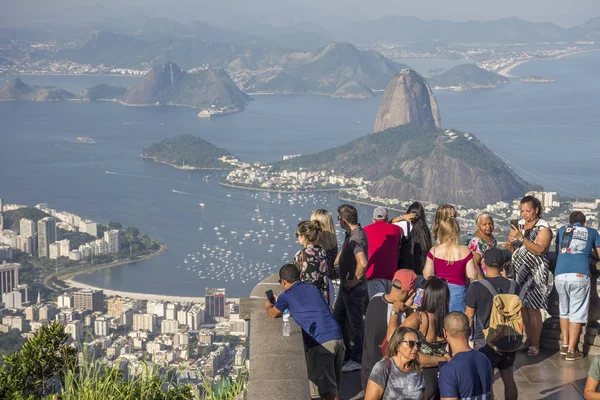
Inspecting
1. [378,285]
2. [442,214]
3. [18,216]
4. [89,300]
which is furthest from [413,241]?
[18,216]

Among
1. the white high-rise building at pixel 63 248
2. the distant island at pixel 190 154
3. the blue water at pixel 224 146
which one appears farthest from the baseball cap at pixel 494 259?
the distant island at pixel 190 154

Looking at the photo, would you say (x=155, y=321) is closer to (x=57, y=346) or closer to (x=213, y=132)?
(x=57, y=346)

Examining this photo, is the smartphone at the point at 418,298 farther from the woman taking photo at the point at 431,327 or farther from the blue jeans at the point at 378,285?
the blue jeans at the point at 378,285


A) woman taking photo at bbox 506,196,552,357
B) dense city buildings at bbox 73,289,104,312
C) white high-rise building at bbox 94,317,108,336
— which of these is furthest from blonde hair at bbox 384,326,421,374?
dense city buildings at bbox 73,289,104,312

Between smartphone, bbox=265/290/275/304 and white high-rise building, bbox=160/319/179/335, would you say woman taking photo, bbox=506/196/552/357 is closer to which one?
smartphone, bbox=265/290/275/304

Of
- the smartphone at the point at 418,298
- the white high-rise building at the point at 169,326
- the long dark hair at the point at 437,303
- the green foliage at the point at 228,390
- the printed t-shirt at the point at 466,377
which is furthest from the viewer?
the white high-rise building at the point at 169,326

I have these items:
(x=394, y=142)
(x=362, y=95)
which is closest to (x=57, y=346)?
(x=394, y=142)
